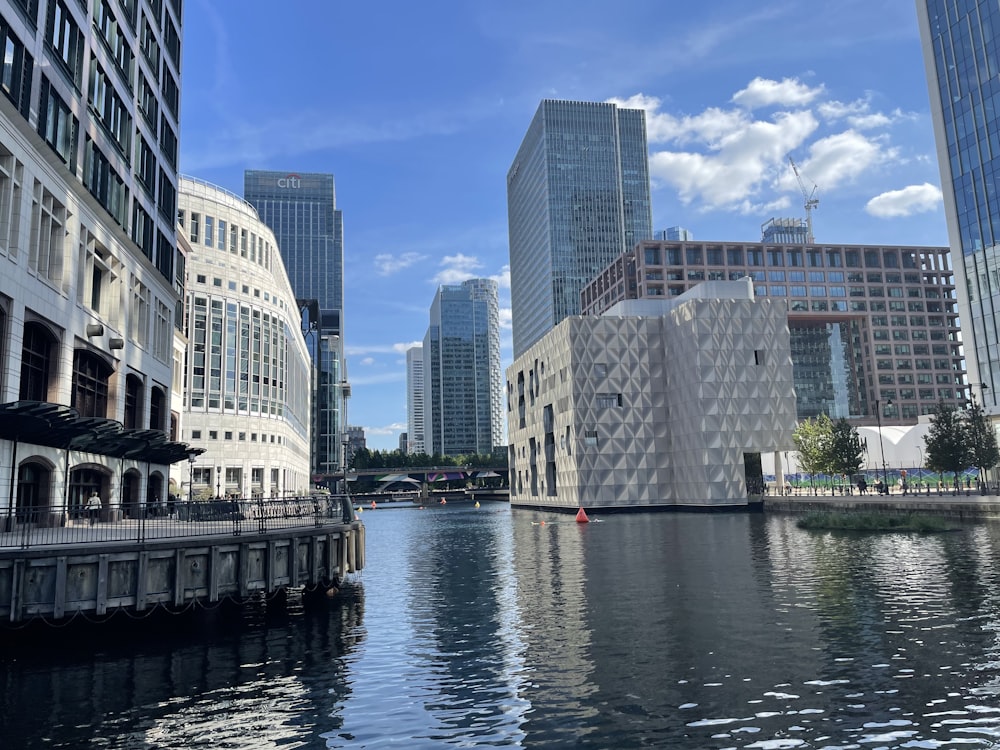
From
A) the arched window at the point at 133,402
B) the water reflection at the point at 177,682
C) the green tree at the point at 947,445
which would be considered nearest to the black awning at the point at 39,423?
the water reflection at the point at 177,682

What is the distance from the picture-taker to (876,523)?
57.1m

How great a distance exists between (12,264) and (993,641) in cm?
3947

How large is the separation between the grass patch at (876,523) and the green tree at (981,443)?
18241mm

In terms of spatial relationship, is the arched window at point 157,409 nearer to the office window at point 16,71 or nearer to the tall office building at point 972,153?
the office window at point 16,71

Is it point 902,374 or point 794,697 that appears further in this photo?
point 902,374

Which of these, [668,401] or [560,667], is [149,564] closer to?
[560,667]

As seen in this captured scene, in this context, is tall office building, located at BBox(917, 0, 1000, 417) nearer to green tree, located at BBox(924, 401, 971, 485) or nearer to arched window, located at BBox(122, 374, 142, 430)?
green tree, located at BBox(924, 401, 971, 485)

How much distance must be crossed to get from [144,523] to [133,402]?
29881 millimetres

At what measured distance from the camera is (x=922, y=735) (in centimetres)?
1446

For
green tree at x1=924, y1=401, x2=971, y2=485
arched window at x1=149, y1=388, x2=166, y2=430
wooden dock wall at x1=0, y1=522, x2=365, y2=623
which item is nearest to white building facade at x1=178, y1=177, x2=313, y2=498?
arched window at x1=149, y1=388, x2=166, y2=430

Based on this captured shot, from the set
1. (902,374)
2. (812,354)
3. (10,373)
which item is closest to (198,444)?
(10,373)

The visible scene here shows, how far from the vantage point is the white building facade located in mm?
114188

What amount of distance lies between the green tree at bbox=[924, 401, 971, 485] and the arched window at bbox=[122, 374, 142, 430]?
72.2 m

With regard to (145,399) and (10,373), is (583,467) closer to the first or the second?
(145,399)
